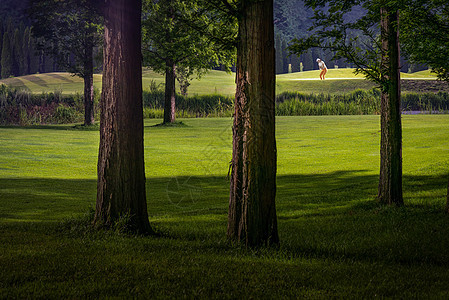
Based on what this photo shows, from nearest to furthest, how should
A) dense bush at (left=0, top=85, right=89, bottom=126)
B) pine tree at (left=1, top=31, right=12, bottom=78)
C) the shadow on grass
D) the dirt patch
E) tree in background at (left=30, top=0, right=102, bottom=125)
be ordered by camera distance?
the shadow on grass
tree in background at (left=30, top=0, right=102, bottom=125)
dense bush at (left=0, top=85, right=89, bottom=126)
the dirt patch
pine tree at (left=1, top=31, right=12, bottom=78)

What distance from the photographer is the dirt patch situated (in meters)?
51.4

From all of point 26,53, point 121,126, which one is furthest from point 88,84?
point 26,53

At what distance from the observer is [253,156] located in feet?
22.7

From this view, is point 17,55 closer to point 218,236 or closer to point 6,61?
point 6,61

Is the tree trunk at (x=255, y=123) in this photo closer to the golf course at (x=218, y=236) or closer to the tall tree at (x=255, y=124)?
the tall tree at (x=255, y=124)

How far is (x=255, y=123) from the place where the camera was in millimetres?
6949

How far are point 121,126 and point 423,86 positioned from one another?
5203 centimetres

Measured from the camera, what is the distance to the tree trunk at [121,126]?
8.01 metres

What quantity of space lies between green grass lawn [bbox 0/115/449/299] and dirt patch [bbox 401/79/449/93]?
33.4 meters

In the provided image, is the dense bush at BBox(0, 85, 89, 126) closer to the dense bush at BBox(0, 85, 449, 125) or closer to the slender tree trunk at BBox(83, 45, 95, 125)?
the dense bush at BBox(0, 85, 449, 125)

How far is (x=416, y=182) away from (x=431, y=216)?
460 cm

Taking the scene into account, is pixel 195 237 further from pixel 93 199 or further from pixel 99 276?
pixel 93 199

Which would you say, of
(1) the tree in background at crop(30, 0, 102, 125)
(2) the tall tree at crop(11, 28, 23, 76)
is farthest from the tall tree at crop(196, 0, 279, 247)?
(2) the tall tree at crop(11, 28, 23, 76)

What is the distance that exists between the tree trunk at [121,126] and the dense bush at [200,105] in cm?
3280
